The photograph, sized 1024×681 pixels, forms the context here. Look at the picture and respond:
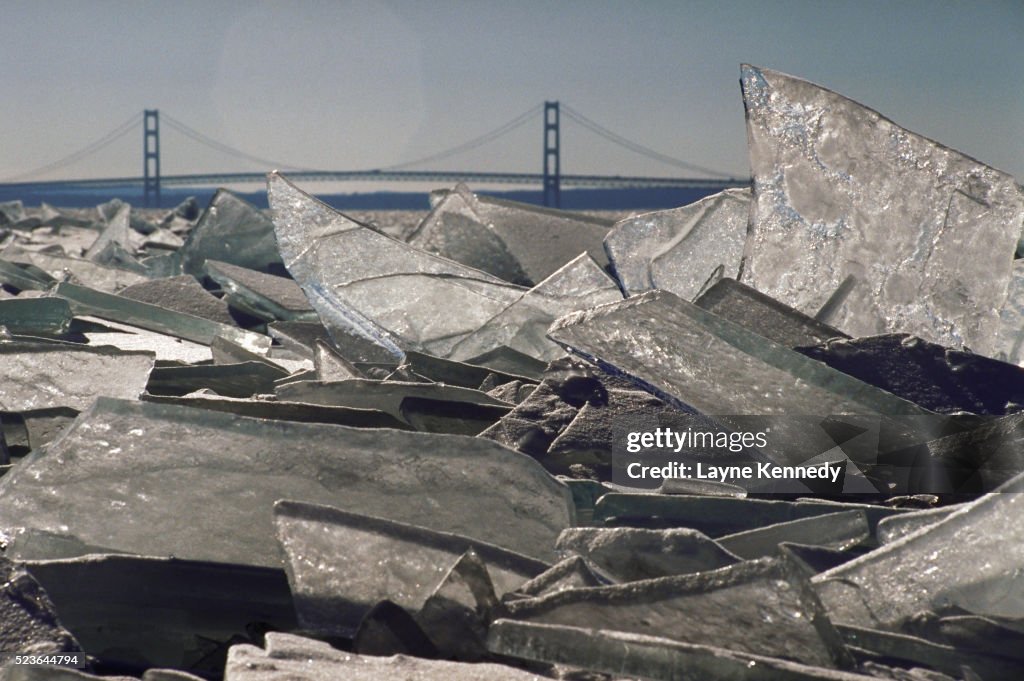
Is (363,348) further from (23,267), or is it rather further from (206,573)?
(23,267)

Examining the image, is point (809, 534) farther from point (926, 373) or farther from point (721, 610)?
point (926, 373)

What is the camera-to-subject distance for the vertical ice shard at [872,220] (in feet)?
7.50

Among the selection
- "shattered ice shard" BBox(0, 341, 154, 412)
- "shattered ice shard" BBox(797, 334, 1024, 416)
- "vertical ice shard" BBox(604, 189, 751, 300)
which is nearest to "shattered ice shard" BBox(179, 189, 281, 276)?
"vertical ice shard" BBox(604, 189, 751, 300)

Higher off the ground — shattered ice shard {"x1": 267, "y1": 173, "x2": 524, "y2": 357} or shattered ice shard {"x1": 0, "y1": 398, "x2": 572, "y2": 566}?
shattered ice shard {"x1": 267, "y1": 173, "x2": 524, "y2": 357}

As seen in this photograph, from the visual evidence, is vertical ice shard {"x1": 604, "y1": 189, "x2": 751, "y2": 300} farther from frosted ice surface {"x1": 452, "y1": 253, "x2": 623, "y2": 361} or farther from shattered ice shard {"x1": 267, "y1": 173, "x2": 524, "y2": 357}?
shattered ice shard {"x1": 267, "y1": 173, "x2": 524, "y2": 357}

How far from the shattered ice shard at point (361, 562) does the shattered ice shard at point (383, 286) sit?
4.49 feet

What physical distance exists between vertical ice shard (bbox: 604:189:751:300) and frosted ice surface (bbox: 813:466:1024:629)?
4.68ft

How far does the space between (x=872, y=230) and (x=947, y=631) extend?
1374 millimetres

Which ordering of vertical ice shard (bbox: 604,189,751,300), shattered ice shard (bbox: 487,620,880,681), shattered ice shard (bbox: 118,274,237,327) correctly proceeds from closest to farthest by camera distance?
shattered ice shard (bbox: 487,620,880,681) → vertical ice shard (bbox: 604,189,751,300) → shattered ice shard (bbox: 118,274,237,327)

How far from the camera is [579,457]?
6.07 feet

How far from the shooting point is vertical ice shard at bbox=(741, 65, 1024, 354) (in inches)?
90.0

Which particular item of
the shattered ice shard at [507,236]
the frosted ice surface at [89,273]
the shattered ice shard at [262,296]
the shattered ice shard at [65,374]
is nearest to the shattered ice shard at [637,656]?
the shattered ice shard at [65,374]

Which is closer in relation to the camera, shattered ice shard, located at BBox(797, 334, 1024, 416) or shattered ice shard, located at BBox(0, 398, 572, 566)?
shattered ice shard, located at BBox(0, 398, 572, 566)

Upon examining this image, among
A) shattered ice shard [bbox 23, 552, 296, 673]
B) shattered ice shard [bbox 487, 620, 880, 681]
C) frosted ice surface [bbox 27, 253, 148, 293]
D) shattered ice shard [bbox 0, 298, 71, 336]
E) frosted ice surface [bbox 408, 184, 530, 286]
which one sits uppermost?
frosted ice surface [bbox 408, 184, 530, 286]
